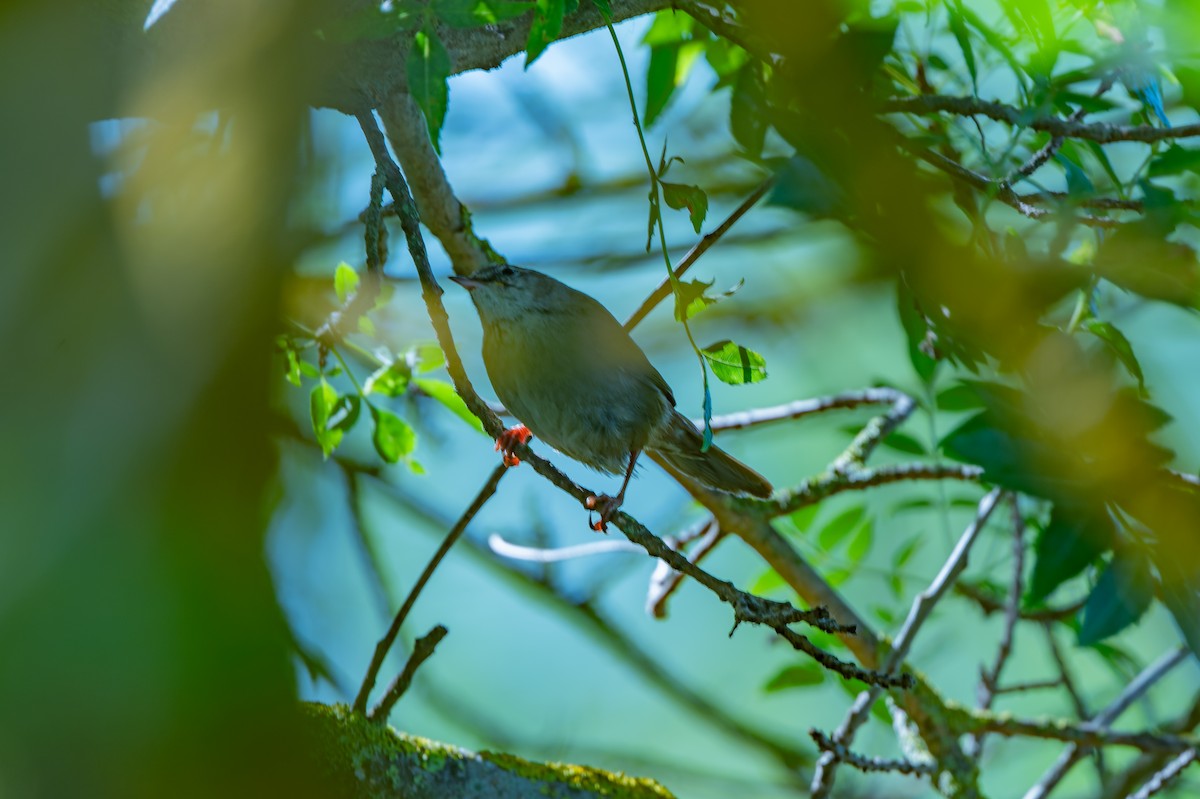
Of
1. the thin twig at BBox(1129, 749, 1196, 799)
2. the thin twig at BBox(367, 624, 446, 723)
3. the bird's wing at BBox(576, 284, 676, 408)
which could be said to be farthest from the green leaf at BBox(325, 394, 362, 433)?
the thin twig at BBox(1129, 749, 1196, 799)

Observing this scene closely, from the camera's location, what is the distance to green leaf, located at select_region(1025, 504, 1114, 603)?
206cm

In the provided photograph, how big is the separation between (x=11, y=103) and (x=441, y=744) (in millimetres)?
1464

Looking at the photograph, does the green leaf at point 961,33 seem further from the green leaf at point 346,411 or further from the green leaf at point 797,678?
the green leaf at point 797,678

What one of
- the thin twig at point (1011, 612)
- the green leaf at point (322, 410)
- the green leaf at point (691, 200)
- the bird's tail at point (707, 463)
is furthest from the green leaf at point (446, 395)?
the thin twig at point (1011, 612)

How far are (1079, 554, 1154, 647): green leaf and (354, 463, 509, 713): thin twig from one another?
→ 52.8 inches

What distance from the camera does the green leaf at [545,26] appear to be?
1552mm

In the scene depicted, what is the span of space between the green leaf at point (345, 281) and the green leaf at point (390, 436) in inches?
12.0

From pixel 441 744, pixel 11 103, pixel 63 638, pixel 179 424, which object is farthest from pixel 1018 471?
pixel 11 103

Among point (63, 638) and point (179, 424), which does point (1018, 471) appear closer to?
point (179, 424)

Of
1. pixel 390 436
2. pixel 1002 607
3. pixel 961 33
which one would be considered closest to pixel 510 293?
pixel 390 436

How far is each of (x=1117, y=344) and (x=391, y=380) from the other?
1718 millimetres

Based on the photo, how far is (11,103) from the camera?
1576 millimetres

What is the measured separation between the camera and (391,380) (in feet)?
9.18

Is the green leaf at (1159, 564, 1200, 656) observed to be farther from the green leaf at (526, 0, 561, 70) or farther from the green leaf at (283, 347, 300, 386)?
the green leaf at (283, 347, 300, 386)
